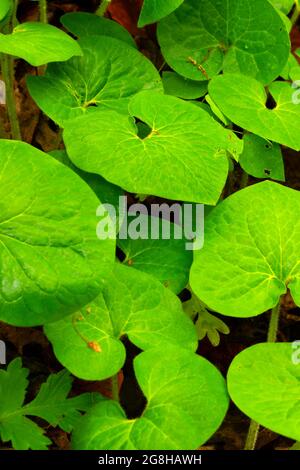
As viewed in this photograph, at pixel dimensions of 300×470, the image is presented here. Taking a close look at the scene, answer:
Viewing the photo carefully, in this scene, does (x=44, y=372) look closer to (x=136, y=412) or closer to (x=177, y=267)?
(x=136, y=412)

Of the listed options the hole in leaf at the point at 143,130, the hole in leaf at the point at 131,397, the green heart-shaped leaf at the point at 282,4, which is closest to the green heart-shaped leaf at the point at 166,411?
the hole in leaf at the point at 131,397

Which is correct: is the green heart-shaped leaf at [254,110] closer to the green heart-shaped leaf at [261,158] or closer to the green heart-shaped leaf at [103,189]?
the green heart-shaped leaf at [261,158]

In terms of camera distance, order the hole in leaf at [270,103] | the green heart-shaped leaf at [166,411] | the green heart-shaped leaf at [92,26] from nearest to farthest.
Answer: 1. the green heart-shaped leaf at [166,411]
2. the green heart-shaped leaf at [92,26]
3. the hole in leaf at [270,103]

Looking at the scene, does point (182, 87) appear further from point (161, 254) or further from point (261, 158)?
point (161, 254)

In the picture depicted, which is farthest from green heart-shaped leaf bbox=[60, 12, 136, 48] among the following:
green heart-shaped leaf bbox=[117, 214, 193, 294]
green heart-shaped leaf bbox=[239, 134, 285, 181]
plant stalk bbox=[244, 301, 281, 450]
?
plant stalk bbox=[244, 301, 281, 450]

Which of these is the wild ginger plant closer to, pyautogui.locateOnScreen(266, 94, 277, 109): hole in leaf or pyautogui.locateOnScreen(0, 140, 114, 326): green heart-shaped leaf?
pyautogui.locateOnScreen(0, 140, 114, 326): green heart-shaped leaf

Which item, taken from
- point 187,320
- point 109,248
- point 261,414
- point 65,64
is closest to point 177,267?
point 187,320
